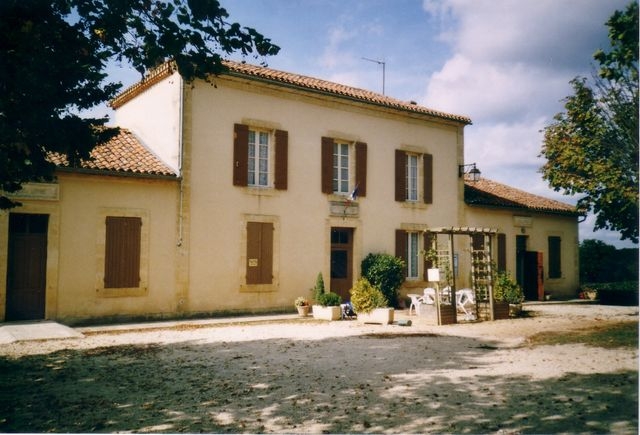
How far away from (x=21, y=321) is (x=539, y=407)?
954cm

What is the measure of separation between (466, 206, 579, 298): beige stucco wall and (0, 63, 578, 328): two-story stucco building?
52cm

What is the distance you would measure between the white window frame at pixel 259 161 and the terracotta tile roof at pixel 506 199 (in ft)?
23.6

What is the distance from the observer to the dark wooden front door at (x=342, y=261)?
13.9 metres

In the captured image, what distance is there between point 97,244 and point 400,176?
8.66 metres

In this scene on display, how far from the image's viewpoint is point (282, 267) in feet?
41.9

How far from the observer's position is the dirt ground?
4.32 meters

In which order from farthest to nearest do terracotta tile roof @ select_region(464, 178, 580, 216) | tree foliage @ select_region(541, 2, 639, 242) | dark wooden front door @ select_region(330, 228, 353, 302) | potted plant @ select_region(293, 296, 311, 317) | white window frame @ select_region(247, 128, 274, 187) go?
1. terracotta tile roof @ select_region(464, 178, 580, 216)
2. dark wooden front door @ select_region(330, 228, 353, 302)
3. white window frame @ select_region(247, 128, 274, 187)
4. potted plant @ select_region(293, 296, 311, 317)
5. tree foliage @ select_region(541, 2, 639, 242)

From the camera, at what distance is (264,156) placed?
12875 mm

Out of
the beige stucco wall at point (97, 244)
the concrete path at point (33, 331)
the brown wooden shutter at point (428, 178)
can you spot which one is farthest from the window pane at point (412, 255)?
the concrete path at point (33, 331)

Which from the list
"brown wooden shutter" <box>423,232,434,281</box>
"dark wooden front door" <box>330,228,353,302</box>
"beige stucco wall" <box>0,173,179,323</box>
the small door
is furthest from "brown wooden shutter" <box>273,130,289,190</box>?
the small door

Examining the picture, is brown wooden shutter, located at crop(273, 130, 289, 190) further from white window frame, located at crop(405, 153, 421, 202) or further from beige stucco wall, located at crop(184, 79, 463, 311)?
white window frame, located at crop(405, 153, 421, 202)

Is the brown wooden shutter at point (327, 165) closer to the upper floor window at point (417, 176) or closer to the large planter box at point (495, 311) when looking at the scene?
the upper floor window at point (417, 176)

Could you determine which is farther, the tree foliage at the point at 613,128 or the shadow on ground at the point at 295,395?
the tree foliage at the point at 613,128

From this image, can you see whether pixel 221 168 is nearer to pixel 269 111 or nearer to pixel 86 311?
pixel 269 111
